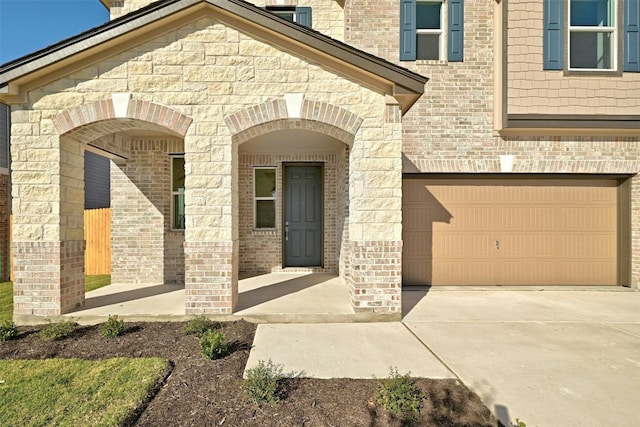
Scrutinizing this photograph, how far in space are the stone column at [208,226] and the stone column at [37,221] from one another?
81.9 inches

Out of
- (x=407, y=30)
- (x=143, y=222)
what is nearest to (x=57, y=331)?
(x=143, y=222)

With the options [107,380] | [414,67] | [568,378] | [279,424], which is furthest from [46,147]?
[568,378]

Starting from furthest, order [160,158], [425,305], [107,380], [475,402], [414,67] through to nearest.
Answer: [160,158] < [414,67] < [425,305] < [107,380] < [475,402]

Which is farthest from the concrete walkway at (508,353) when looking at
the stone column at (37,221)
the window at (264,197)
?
the window at (264,197)

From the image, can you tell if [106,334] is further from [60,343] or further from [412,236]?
[412,236]

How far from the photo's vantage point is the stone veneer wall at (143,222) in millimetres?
7328

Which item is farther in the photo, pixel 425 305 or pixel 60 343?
pixel 425 305

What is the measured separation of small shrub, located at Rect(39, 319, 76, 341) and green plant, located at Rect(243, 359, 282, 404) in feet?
10.0

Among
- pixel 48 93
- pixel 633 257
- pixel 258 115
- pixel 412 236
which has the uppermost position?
pixel 48 93

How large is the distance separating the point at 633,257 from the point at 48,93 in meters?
12.2

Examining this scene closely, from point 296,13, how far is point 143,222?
6553mm

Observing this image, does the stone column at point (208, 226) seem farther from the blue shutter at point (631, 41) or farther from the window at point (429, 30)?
the blue shutter at point (631, 41)

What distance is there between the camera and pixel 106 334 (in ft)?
13.9

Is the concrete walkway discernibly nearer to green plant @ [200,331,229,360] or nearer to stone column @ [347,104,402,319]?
green plant @ [200,331,229,360]
